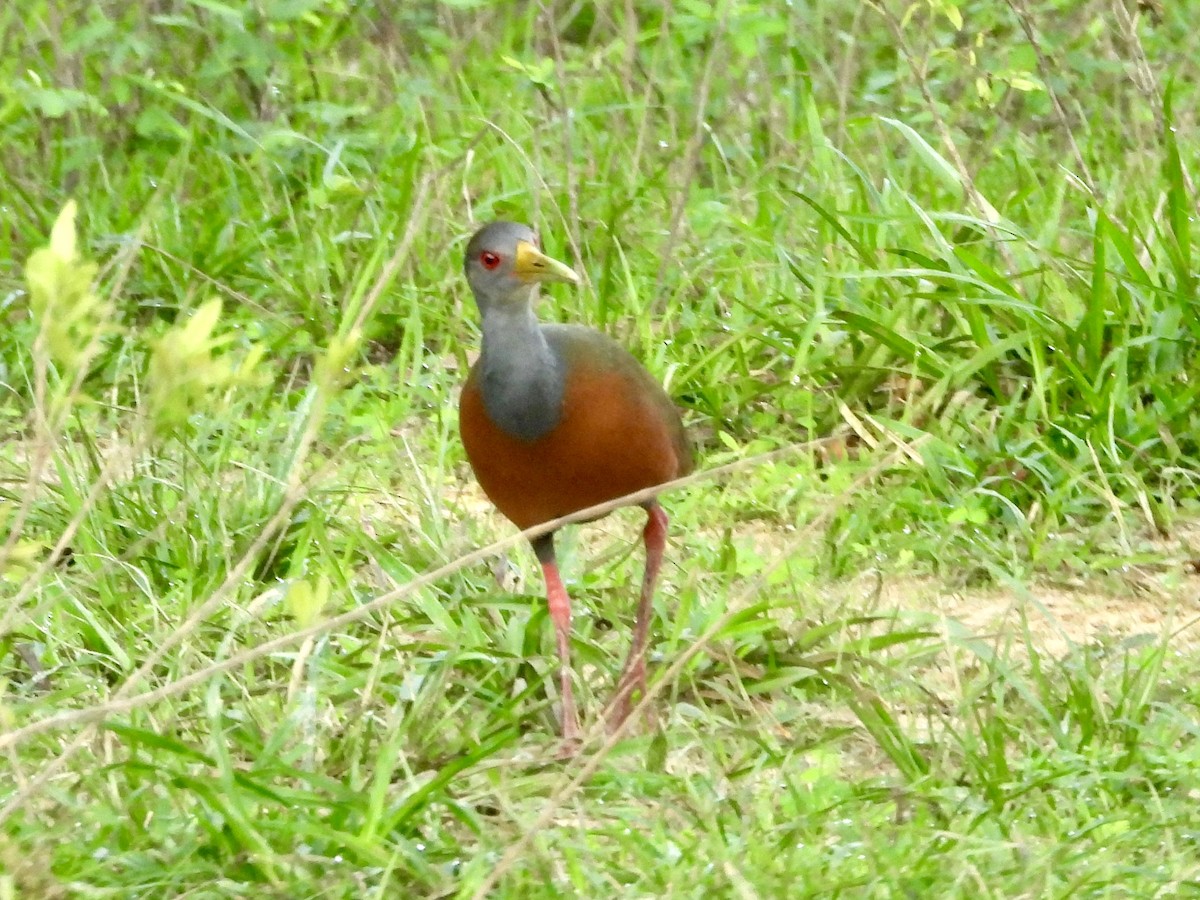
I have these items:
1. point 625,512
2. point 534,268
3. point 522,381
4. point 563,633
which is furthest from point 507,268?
point 625,512

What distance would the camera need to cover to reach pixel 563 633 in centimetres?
346

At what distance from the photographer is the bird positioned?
3.41 metres

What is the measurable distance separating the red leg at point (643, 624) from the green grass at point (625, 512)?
0.27 ft

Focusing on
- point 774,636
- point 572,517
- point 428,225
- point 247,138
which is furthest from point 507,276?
point 247,138

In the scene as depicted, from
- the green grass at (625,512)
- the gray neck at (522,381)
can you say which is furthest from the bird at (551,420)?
the green grass at (625,512)

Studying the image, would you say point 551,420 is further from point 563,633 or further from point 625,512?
point 625,512

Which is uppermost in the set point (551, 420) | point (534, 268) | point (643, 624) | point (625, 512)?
point (534, 268)

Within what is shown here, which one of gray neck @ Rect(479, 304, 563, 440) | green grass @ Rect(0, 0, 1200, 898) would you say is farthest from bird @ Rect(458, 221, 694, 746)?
green grass @ Rect(0, 0, 1200, 898)

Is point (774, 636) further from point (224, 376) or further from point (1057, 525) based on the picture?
point (224, 376)

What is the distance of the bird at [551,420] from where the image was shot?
3.41 metres

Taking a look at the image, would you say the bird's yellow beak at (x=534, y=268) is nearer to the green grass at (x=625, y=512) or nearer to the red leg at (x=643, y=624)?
the green grass at (x=625, y=512)

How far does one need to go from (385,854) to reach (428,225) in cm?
313

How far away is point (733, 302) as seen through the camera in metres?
5.18

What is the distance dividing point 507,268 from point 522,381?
0.94 feet
